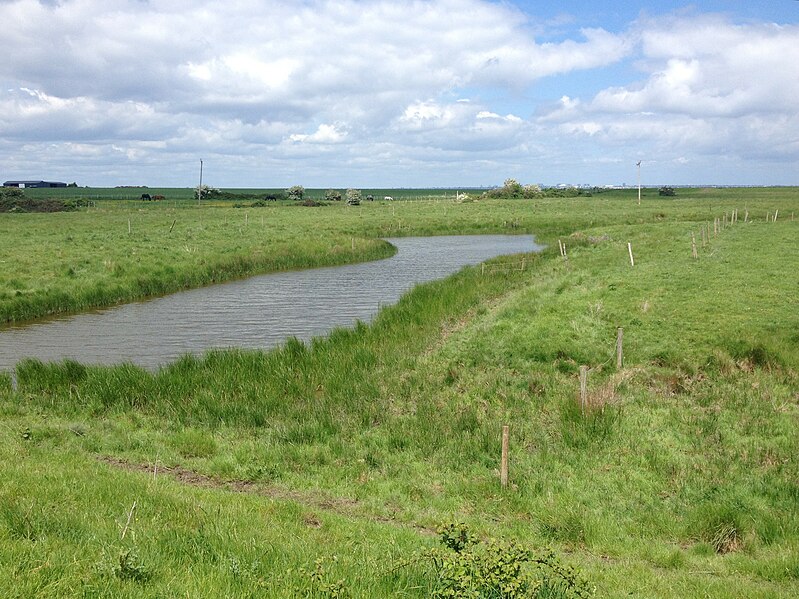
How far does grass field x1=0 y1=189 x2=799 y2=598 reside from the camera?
314 inches

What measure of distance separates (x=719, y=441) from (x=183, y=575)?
435 inches

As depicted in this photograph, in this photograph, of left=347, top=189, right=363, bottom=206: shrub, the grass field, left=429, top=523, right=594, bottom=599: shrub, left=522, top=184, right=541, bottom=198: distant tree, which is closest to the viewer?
left=429, top=523, right=594, bottom=599: shrub

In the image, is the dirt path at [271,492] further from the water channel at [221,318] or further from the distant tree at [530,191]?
the distant tree at [530,191]

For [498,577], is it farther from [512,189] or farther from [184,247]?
[512,189]

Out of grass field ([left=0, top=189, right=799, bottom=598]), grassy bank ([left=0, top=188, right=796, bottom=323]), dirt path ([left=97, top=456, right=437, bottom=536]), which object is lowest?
dirt path ([left=97, top=456, right=437, bottom=536])

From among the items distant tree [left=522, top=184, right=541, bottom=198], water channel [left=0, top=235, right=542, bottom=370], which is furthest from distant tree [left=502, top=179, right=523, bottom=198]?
water channel [left=0, top=235, right=542, bottom=370]

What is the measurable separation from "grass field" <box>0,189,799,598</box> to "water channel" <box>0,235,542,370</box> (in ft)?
15.1

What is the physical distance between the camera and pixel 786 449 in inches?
524

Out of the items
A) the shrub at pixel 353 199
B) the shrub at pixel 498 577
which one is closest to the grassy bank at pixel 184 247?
the shrub at pixel 498 577

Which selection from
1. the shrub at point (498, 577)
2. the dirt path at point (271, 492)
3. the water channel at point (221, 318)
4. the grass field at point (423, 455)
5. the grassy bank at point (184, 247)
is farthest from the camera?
the grassy bank at point (184, 247)

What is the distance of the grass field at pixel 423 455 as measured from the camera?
7980 millimetres

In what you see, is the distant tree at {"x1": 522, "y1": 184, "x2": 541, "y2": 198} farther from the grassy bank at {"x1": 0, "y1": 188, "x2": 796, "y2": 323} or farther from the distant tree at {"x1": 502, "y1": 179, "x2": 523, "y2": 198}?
the grassy bank at {"x1": 0, "y1": 188, "x2": 796, "y2": 323}

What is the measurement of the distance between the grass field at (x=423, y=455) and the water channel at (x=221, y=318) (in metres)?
4.60

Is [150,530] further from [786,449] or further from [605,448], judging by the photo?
[786,449]
